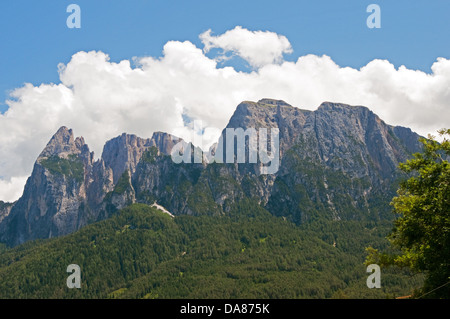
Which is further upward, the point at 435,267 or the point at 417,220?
the point at 417,220

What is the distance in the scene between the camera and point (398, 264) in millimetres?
39312

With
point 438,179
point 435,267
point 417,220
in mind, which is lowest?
point 435,267
